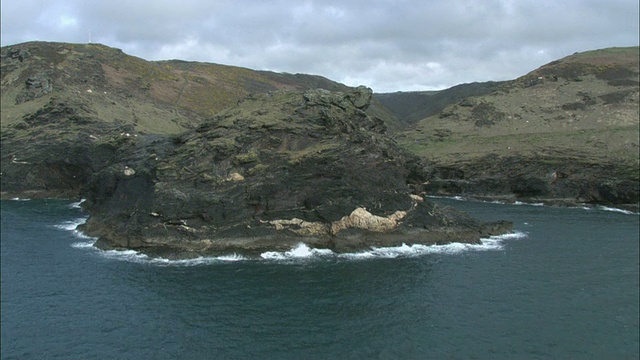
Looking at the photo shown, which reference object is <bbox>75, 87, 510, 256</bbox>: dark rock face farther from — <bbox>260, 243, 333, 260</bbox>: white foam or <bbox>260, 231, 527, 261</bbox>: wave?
<bbox>260, 231, 527, 261</bbox>: wave

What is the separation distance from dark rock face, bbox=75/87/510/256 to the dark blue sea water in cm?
311

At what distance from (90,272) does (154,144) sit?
79.3ft

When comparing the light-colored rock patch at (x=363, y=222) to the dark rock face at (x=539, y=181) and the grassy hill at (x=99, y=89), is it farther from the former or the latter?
the grassy hill at (x=99, y=89)

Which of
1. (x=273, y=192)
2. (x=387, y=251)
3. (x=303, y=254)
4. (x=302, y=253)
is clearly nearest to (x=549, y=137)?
(x=387, y=251)

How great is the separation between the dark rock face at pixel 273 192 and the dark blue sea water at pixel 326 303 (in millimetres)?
3106

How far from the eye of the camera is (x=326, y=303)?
113 feet

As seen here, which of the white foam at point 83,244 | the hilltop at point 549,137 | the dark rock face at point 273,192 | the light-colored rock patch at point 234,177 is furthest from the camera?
the hilltop at point 549,137

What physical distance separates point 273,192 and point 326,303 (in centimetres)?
1900

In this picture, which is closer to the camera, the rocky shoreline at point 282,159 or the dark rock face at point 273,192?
the dark rock face at point 273,192

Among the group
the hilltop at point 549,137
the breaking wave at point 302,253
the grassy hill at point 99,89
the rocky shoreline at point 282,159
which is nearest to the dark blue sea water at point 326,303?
the breaking wave at point 302,253

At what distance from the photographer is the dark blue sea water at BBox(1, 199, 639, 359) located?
27625 millimetres

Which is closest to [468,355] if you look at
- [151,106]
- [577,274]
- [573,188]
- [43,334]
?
[577,274]

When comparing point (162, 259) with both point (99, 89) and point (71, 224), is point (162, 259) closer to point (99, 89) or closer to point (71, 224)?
point (71, 224)

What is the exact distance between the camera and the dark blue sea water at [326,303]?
27625 mm
